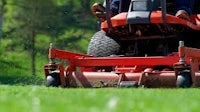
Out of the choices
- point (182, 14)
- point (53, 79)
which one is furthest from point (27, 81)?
point (182, 14)

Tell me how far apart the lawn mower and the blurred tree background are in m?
18.7

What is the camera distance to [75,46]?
33.5 metres

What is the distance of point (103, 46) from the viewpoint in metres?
12.8

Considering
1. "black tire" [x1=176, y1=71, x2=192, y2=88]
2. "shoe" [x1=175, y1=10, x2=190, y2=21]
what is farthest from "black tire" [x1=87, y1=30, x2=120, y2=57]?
"black tire" [x1=176, y1=71, x2=192, y2=88]

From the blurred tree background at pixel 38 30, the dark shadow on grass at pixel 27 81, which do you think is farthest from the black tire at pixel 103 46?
the blurred tree background at pixel 38 30

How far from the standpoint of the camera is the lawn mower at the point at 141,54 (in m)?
10.4

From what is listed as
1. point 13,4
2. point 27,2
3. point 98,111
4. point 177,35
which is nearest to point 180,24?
point 177,35

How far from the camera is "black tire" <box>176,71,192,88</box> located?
388 inches

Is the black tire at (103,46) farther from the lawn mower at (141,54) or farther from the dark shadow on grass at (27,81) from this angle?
the dark shadow on grass at (27,81)

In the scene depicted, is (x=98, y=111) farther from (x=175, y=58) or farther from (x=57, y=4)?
(x=57, y=4)

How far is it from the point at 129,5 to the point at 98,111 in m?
8.30

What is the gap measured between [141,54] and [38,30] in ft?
71.6

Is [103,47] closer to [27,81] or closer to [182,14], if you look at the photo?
[182,14]

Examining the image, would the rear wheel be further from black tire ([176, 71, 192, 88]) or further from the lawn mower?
black tire ([176, 71, 192, 88])
